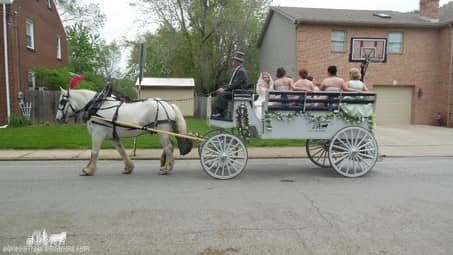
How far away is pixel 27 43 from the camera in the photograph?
1872 cm

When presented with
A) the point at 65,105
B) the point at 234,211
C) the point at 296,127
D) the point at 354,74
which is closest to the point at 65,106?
the point at 65,105

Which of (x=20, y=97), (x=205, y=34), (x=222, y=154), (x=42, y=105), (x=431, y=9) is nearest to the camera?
(x=222, y=154)

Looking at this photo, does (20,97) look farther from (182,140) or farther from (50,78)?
(182,140)

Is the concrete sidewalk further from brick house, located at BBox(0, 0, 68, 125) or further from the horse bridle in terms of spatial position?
brick house, located at BBox(0, 0, 68, 125)

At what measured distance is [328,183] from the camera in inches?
257

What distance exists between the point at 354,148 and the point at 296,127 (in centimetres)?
121

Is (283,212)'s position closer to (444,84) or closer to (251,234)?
(251,234)

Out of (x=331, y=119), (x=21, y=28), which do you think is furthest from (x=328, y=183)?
(x=21, y=28)

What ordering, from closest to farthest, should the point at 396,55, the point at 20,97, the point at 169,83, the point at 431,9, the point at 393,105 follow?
the point at 20,97, the point at 396,55, the point at 393,105, the point at 431,9, the point at 169,83

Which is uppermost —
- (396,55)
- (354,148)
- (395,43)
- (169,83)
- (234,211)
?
(395,43)

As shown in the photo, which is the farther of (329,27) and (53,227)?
(329,27)

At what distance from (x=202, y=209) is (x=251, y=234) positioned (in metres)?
1.11

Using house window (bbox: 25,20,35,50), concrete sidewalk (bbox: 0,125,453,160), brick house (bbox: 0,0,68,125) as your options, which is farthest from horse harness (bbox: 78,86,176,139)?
house window (bbox: 25,20,35,50)

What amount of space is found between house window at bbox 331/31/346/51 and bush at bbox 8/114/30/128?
50.9ft
